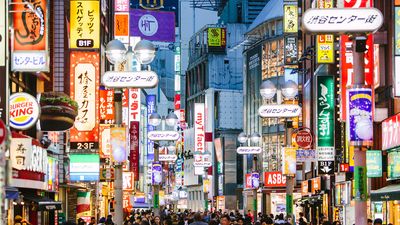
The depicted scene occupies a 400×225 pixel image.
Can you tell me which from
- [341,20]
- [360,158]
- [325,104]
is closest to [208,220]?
[325,104]

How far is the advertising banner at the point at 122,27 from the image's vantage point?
6731cm

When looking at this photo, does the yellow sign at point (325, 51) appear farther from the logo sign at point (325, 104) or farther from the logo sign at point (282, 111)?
the logo sign at point (282, 111)

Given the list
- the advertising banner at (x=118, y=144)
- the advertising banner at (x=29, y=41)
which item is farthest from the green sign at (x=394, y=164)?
the advertising banner at (x=29, y=41)

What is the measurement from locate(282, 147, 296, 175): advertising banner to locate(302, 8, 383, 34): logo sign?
686 inches

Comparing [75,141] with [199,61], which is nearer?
[75,141]

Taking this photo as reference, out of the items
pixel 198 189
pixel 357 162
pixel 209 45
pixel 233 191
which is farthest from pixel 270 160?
pixel 357 162

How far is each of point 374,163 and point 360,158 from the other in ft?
52.6

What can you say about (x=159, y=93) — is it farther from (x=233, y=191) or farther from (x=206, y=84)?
(x=233, y=191)

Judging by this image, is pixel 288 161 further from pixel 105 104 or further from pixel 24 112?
pixel 105 104

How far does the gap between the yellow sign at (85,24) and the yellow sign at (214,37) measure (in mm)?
85009

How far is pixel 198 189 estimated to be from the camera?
473 feet

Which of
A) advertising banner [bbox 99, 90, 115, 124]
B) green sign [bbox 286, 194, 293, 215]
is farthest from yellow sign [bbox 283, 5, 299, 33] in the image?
green sign [bbox 286, 194, 293, 215]

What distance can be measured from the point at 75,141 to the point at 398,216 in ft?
43.8

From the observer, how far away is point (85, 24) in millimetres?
42281
